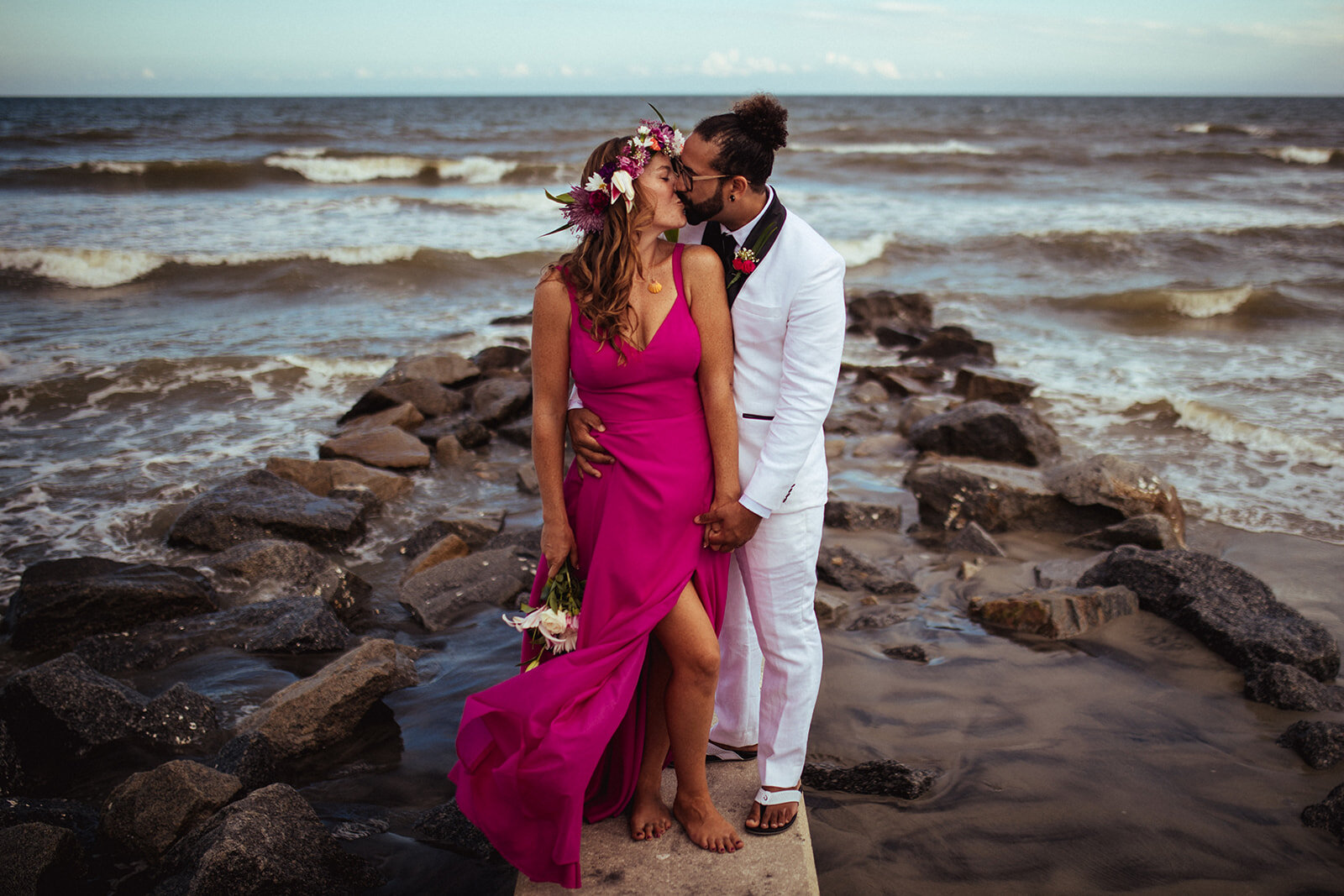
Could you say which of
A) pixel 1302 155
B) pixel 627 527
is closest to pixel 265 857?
pixel 627 527

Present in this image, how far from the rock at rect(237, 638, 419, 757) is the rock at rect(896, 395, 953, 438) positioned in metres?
5.65

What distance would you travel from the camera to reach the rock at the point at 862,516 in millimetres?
6547

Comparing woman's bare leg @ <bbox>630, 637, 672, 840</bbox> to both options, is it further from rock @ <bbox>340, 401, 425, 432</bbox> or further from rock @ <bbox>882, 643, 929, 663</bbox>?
rock @ <bbox>340, 401, 425, 432</bbox>

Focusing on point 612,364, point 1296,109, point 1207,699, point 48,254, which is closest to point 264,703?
point 612,364

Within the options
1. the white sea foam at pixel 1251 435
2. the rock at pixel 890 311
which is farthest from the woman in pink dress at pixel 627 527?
the rock at pixel 890 311

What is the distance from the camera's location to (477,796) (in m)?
2.80

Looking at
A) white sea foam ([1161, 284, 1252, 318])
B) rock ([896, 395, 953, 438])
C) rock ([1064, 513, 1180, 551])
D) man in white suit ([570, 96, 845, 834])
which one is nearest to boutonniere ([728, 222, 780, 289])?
man in white suit ([570, 96, 845, 834])

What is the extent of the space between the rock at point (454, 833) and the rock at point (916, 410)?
594cm

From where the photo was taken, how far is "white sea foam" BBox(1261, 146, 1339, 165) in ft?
114

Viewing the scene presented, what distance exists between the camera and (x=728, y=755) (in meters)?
3.55

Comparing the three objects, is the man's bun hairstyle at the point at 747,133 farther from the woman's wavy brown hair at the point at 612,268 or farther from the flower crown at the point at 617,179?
the woman's wavy brown hair at the point at 612,268

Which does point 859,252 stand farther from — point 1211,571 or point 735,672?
point 735,672

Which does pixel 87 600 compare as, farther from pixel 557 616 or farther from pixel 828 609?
pixel 828 609

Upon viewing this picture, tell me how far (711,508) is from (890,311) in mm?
10642
